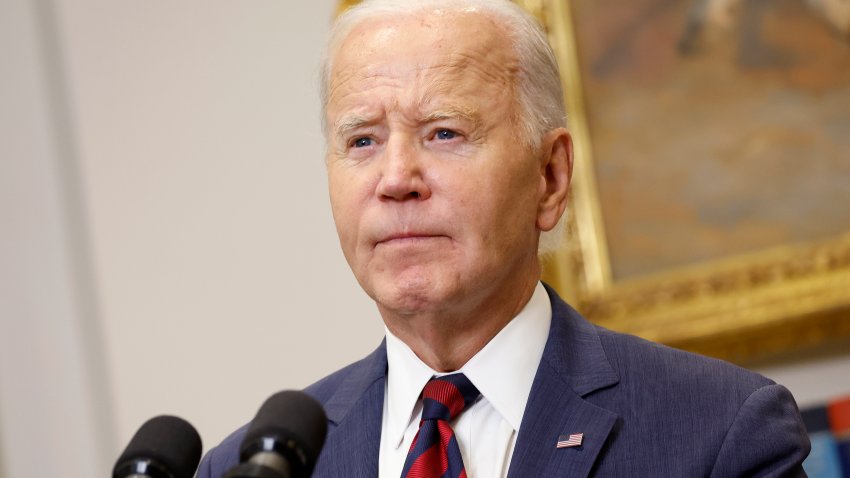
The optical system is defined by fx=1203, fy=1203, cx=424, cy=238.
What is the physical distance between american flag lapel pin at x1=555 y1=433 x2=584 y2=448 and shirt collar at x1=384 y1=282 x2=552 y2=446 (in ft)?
0.33

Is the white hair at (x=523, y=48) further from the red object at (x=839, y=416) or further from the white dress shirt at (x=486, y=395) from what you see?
the red object at (x=839, y=416)

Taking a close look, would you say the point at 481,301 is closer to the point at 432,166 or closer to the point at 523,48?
the point at 432,166

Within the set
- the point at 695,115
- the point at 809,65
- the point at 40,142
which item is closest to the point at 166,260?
the point at 40,142

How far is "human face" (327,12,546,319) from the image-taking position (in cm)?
217

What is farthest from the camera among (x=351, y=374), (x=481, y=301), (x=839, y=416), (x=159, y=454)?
(x=839, y=416)

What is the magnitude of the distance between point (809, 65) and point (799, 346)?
807 millimetres

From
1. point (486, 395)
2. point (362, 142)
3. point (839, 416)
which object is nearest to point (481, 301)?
point (486, 395)

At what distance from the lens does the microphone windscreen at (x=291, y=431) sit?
152 centimetres

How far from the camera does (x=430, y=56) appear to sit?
224 cm

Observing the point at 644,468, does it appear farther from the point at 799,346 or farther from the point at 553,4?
the point at 553,4

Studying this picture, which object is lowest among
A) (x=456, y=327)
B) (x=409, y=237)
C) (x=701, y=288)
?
(x=701, y=288)

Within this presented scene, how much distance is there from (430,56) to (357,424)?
2.41ft

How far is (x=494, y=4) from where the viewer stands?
2.36 meters

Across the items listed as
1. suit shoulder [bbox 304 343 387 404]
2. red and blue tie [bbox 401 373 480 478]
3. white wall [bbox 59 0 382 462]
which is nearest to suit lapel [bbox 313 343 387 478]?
suit shoulder [bbox 304 343 387 404]
